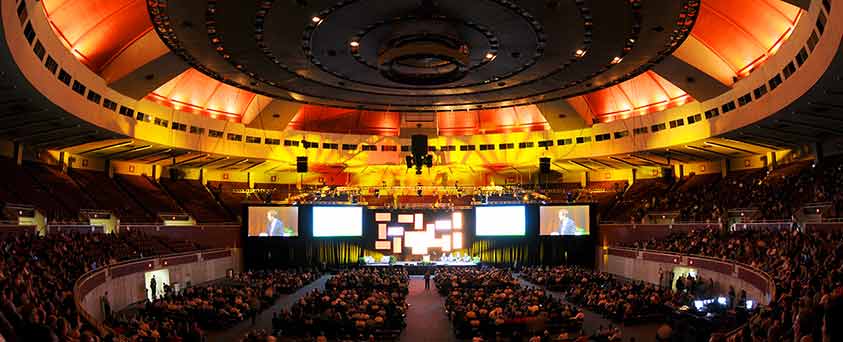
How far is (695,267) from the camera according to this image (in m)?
27.2

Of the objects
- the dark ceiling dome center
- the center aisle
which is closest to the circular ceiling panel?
the dark ceiling dome center

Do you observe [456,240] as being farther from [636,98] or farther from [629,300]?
[629,300]

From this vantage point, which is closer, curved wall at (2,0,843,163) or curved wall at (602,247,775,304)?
curved wall at (2,0,843,163)

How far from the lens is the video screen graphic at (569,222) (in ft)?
129

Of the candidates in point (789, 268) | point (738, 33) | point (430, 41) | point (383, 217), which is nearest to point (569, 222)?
A: point (383, 217)

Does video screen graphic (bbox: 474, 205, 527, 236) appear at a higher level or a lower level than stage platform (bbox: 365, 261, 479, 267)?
higher

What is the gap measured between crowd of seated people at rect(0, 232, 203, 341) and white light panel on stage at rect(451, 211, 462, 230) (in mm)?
19386

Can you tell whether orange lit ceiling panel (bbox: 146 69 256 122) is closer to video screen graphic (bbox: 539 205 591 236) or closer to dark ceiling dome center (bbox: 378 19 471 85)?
dark ceiling dome center (bbox: 378 19 471 85)

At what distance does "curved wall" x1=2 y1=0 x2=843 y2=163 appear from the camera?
1953 centimetres

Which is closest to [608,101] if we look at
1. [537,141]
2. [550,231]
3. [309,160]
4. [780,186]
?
[537,141]

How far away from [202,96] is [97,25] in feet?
46.4

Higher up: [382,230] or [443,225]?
[443,225]

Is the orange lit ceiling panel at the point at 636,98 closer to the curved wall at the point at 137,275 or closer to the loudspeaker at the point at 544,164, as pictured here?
the loudspeaker at the point at 544,164

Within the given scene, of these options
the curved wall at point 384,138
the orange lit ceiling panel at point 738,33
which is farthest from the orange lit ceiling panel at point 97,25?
the orange lit ceiling panel at point 738,33
